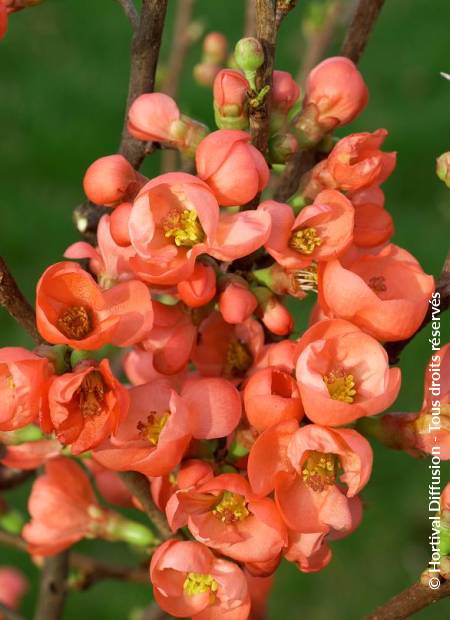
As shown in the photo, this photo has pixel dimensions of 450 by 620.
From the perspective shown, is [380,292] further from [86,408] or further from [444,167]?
[86,408]

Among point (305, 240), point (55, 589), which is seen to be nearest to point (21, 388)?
point (305, 240)

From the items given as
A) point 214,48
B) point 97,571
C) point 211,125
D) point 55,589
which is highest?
point 214,48

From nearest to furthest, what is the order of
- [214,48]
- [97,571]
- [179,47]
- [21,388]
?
1. [21,388]
2. [97,571]
3. [214,48]
4. [179,47]

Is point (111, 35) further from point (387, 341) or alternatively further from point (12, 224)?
point (387, 341)

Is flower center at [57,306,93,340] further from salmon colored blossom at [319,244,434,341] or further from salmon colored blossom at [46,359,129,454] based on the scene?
salmon colored blossom at [319,244,434,341]

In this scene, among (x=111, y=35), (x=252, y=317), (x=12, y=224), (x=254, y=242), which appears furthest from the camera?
(x=111, y=35)

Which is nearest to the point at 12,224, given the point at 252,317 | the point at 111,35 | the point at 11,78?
the point at 11,78
